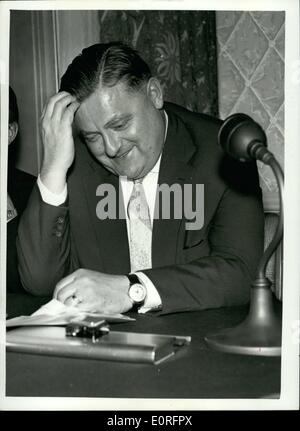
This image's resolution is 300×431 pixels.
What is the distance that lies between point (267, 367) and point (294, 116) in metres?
0.74

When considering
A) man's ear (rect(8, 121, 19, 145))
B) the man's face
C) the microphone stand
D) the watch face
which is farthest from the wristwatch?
man's ear (rect(8, 121, 19, 145))

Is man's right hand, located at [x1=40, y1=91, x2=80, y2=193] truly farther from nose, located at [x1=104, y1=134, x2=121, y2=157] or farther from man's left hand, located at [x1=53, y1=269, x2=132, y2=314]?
man's left hand, located at [x1=53, y1=269, x2=132, y2=314]

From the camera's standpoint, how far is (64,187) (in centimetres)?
175

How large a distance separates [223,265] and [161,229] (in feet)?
0.71

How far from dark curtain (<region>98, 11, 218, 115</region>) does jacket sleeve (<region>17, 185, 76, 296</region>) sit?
518 millimetres

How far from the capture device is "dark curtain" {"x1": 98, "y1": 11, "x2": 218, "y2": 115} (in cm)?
173

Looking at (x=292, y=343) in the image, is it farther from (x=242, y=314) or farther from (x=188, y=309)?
(x=188, y=309)

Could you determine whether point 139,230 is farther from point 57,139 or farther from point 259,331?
point 259,331

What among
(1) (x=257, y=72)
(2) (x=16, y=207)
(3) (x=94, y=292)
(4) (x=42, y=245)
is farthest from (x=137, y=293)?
(1) (x=257, y=72)

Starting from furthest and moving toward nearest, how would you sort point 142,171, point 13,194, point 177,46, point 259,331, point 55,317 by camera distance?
point 177,46
point 142,171
point 13,194
point 55,317
point 259,331

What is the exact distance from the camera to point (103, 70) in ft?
5.65

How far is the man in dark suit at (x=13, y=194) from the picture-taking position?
1.68 metres

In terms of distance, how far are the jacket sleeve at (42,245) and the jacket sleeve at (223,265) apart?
0.29 m

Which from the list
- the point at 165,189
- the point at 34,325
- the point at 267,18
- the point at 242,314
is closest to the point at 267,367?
the point at 242,314
